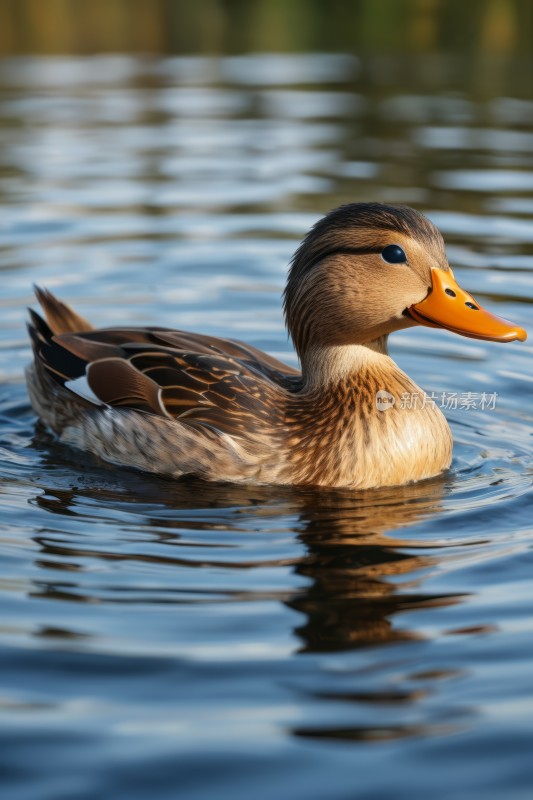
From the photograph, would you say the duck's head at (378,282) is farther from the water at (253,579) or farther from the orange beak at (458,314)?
the water at (253,579)

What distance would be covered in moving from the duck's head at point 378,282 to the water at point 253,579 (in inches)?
35.9

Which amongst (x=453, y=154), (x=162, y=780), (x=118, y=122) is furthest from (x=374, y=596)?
(x=118, y=122)

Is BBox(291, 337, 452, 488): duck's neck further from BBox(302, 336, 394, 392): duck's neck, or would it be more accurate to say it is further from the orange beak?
the orange beak

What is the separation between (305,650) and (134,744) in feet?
2.95

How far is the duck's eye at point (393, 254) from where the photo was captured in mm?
7133

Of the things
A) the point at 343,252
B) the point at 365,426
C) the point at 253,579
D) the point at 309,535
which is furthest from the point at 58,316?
the point at 253,579

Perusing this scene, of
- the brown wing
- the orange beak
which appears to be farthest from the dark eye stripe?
the brown wing

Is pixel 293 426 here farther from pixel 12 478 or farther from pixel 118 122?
pixel 118 122

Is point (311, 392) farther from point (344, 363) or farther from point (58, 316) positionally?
point (58, 316)

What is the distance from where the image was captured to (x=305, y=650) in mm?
5082

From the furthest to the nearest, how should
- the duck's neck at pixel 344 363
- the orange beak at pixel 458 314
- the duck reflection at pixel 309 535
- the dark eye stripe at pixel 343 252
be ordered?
1. the duck's neck at pixel 344 363
2. the dark eye stripe at pixel 343 252
3. the orange beak at pixel 458 314
4. the duck reflection at pixel 309 535

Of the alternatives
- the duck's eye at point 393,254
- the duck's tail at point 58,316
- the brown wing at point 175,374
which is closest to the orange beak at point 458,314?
the duck's eye at point 393,254

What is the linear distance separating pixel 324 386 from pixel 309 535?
53.8 inches

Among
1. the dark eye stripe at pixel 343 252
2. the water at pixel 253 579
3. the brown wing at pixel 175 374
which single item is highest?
the dark eye stripe at pixel 343 252
